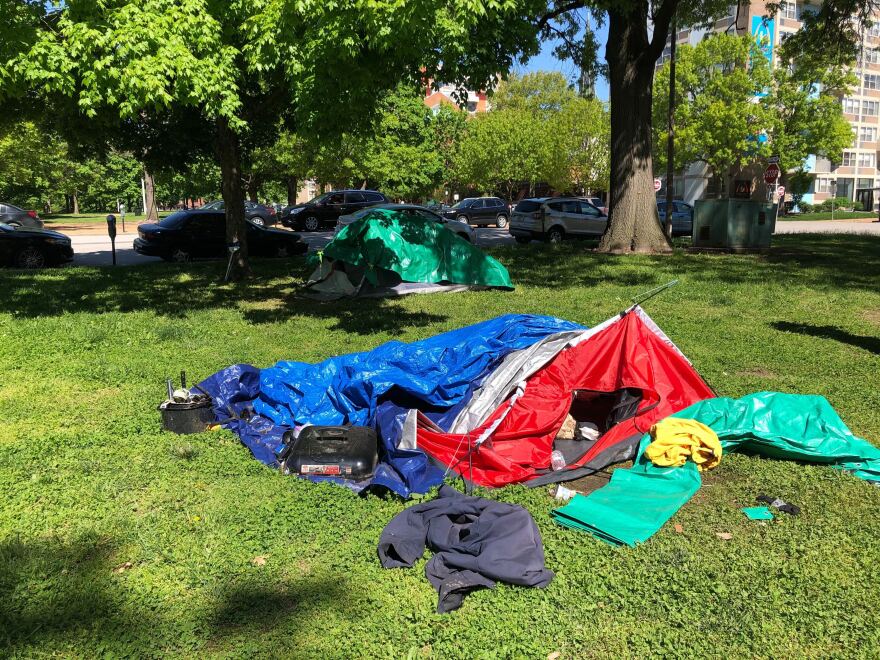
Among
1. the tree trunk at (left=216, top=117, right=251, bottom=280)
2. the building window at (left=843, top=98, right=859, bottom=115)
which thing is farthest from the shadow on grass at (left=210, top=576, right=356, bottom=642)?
the building window at (left=843, top=98, right=859, bottom=115)

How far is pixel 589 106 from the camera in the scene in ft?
169

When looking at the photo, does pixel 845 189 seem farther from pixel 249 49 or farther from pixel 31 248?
pixel 249 49

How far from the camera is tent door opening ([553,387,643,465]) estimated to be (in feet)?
17.5

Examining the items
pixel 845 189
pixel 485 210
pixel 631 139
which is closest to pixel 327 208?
pixel 485 210

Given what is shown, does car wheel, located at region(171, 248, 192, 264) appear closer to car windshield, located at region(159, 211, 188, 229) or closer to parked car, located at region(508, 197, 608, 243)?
car windshield, located at region(159, 211, 188, 229)

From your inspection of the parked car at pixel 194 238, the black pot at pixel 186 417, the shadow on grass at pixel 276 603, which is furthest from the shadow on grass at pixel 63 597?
the parked car at pixel 194 238

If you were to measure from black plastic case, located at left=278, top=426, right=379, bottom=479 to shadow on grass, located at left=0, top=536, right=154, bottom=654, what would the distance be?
1347mm

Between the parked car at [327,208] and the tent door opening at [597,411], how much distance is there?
24924 mm

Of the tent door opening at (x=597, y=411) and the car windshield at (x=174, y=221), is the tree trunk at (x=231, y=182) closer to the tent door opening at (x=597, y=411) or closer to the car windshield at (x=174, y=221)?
the car windshield at (x=174, y=221)

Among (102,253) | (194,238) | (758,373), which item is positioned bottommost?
(758,373)

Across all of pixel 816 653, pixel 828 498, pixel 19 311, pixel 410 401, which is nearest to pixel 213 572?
pixel 410 401

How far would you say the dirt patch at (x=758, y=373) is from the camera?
7281 mm

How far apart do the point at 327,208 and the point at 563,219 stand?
11.6m

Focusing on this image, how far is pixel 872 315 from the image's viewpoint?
1048cm
